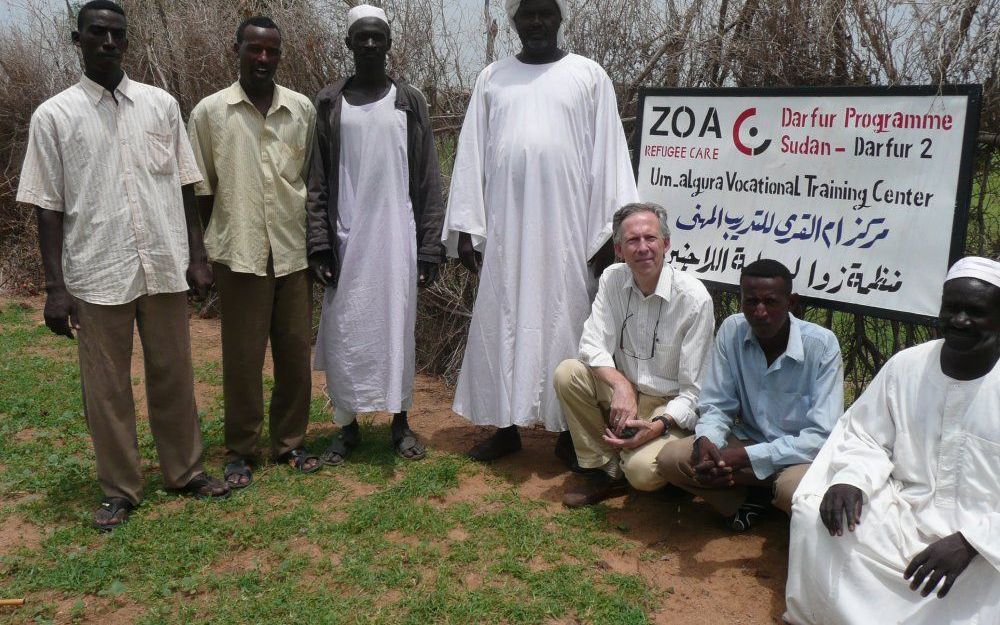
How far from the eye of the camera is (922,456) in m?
2.82

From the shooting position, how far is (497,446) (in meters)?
4.54

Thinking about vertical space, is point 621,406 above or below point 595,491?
above

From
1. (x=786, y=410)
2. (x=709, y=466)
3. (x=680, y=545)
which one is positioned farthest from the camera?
(x=680, y=545)

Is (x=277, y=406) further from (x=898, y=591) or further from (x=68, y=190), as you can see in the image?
(x=898, y=591)

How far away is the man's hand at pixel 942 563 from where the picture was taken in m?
2.50

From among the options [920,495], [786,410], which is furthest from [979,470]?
[786,410]

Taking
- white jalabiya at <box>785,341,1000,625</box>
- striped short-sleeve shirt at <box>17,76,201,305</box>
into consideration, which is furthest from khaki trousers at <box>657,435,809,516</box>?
striped short-sleeve shirt at <box>17,76,201,305</box>

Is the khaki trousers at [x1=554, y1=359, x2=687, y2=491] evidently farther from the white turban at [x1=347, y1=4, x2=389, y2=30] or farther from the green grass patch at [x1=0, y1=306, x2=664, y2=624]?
the white turban at [x1=347, y1=4, x2=389, y2=30]

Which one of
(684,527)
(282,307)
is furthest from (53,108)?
(684,527)

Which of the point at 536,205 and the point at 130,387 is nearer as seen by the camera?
the point at 130,387

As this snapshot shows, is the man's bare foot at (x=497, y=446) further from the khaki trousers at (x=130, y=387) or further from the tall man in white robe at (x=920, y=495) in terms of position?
the tall man in white robe at (x=920, y=495)

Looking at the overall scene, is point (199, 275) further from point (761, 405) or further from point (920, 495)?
point (920, 495)

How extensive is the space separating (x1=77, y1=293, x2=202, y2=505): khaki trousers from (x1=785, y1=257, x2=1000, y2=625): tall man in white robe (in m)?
2.74

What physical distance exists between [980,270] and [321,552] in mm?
2685
